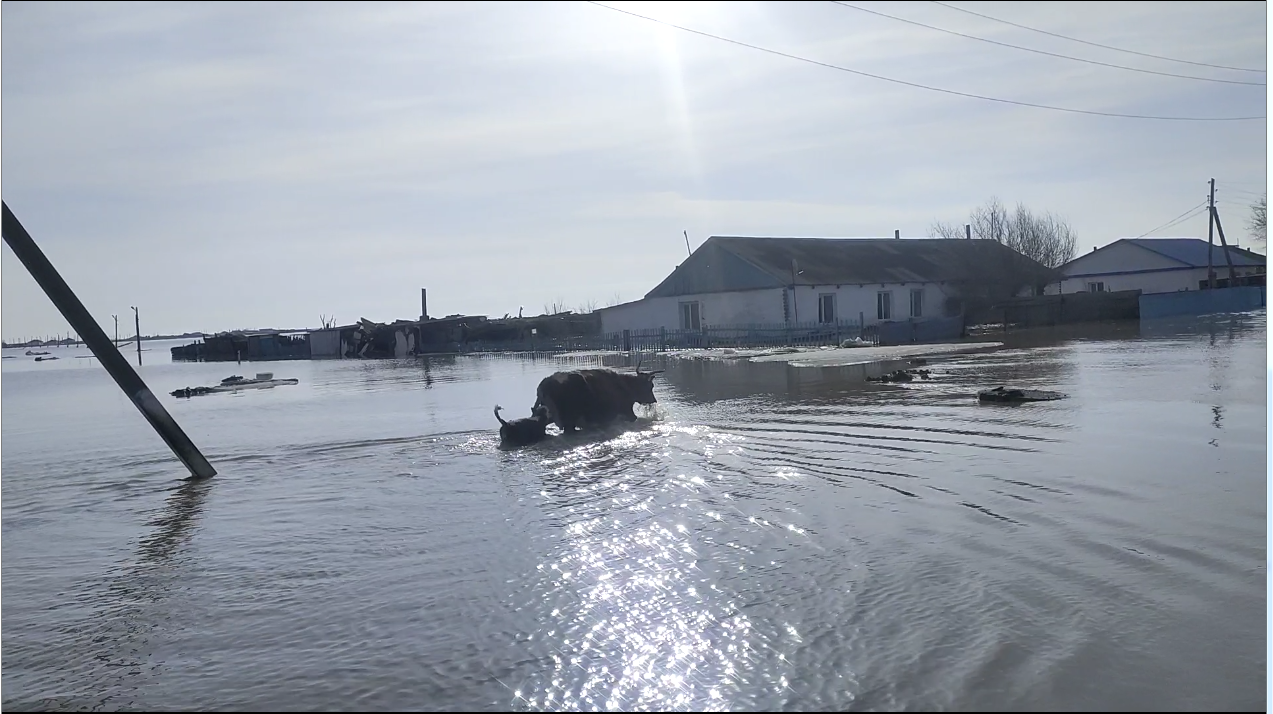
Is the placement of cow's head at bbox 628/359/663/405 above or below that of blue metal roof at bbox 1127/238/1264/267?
below

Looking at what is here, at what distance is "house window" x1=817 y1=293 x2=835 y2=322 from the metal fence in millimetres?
1312

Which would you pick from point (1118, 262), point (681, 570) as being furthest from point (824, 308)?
point (681, 570)

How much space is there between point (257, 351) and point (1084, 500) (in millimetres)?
68137

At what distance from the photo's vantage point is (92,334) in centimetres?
1114

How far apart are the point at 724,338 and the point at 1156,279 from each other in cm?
2960

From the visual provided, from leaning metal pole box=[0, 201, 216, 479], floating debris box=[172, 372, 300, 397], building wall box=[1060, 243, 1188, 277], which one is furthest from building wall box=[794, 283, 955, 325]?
leaning metal pole box=[0, 201, 216, 479]

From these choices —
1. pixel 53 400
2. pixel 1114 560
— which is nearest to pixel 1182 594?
pixel 1114 560

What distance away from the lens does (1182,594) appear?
5492 mm

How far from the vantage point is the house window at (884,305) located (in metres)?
45.3

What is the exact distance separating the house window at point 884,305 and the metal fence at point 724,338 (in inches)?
154

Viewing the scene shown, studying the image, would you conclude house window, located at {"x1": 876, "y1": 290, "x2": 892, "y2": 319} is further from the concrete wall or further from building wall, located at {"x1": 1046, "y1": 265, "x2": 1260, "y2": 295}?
building wall, located at {"x1": 1046, "y1": 265, "x2": 1260, "y2": 295}

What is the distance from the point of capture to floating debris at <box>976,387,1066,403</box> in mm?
14555

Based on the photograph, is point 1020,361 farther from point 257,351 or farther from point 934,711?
point 257,351

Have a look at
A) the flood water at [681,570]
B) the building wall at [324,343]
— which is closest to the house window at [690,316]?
the building wall at [324,343]
